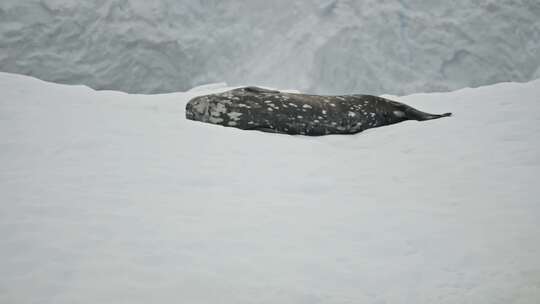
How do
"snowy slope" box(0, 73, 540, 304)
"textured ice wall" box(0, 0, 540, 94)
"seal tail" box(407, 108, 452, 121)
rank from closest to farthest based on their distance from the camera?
"snowy slope" box(0, 73, 540, 304), "seal tail" box(407, 108, 452, 121), "textured ice wall" box(0, 0, 540, 94)

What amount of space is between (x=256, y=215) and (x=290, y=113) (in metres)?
1.76

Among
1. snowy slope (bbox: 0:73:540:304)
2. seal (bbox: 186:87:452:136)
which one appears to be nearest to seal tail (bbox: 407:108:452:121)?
seal (bbox: 186:87:452:136)

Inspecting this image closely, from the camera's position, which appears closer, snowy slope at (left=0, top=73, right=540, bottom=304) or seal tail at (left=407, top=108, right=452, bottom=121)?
snowy slope at (left=0, top=73, right=540, bottom=304)

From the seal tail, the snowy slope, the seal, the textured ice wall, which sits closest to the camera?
the snowy slope

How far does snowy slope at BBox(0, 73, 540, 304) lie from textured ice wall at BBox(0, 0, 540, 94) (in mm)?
5836

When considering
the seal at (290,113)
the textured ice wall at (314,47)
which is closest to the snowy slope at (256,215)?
the seal at (290,113)

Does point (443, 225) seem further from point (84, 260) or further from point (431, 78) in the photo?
point (431, 78)

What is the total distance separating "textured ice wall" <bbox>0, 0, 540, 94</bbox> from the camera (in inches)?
317

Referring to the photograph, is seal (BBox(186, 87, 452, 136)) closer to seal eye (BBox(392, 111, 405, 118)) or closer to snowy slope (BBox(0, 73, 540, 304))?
seal eye (BBox(392, 111, 405, 118))

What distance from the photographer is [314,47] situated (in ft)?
27.9

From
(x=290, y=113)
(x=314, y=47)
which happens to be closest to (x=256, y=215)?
(x=290, y=113)

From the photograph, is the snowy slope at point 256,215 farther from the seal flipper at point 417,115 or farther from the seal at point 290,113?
the seal flipper at point 417,115

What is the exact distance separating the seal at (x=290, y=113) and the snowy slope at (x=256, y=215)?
0.51 m

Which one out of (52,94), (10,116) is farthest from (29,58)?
(10,116)
